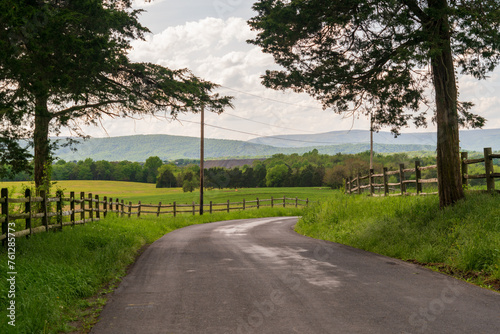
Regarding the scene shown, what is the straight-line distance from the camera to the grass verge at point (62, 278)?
16.2ft

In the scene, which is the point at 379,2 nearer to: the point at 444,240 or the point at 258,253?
the point at 444,240

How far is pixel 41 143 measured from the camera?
1255cm

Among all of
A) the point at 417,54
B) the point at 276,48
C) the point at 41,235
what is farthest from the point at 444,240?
the point at 41,235

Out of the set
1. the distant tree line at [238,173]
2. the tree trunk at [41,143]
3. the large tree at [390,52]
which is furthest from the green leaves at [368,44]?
the distant tree line at [238,173]

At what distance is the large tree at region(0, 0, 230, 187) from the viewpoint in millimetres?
8609

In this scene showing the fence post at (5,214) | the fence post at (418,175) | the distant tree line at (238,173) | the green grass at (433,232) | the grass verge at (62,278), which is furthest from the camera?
the distant tree line at (238,173)

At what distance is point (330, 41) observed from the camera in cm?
1294

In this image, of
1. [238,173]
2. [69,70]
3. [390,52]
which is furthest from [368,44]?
[238,173]

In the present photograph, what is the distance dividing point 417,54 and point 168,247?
906cm

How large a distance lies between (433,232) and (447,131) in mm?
3370

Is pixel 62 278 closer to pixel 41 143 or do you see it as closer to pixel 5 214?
pixel 5 214

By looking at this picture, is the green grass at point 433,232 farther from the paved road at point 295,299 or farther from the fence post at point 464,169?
the fence post at point 464,169

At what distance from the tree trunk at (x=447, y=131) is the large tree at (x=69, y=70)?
306 inches

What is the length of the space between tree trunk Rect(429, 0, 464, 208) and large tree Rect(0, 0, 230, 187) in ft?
25.5
